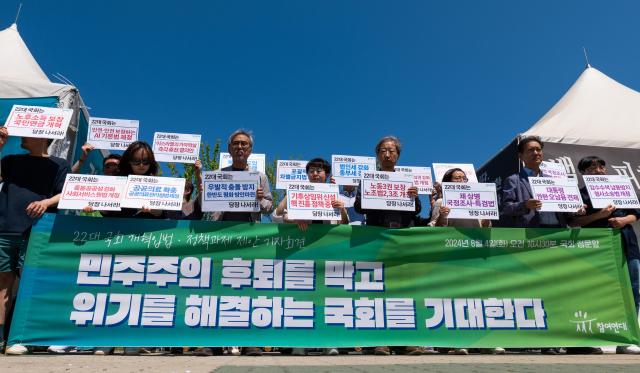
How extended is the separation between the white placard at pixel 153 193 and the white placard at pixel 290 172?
2.00 meters

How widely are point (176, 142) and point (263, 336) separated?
292 centimetres

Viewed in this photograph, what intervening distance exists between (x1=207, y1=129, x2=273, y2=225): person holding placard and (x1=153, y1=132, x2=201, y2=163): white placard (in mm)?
1058

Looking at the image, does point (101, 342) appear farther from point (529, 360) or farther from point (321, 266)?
point (529, 360)

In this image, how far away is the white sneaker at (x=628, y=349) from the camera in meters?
3.70

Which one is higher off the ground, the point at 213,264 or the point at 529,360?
the point at 213,264

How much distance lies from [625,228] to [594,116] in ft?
13.0

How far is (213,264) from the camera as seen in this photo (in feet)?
11.7

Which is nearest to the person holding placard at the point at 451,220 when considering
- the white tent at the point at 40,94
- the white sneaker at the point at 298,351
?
the white sneaker at the point at 298,351

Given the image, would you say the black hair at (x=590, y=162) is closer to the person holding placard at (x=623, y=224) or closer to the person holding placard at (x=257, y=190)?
the person holding placard at (x=623, y=224)

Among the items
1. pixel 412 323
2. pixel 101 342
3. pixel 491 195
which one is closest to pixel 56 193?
pixel 101 342

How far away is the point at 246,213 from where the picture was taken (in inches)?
160

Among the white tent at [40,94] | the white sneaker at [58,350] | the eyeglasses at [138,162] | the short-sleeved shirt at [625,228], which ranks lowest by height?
the white sneaker at [58,350]

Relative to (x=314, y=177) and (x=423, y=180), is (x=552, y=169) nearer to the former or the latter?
(x=423, y=180)

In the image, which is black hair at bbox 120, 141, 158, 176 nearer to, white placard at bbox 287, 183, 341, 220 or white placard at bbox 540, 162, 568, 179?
white placard at bbox 287, 183, 341, 220
